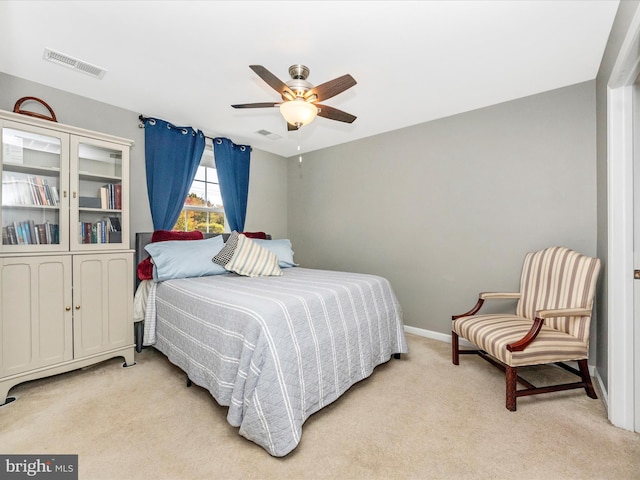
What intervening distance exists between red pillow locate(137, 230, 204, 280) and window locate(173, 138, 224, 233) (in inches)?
18.2

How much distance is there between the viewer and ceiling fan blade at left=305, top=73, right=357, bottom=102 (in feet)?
6.30

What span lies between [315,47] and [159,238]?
2.31 meters

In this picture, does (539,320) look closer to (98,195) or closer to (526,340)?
Answer: (526,340)

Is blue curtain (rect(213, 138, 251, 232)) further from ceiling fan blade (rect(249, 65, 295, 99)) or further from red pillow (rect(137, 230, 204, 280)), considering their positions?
ceiling fan blade (rect(249, 65, 295, 99))

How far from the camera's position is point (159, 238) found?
3006 mm

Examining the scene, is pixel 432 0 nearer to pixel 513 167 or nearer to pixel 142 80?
pixel 513 167

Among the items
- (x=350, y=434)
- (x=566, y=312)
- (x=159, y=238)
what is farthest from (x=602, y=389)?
(x=159, y=238)

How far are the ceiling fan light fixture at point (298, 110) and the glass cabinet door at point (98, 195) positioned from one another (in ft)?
5.35

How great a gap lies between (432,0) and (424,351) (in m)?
2.81

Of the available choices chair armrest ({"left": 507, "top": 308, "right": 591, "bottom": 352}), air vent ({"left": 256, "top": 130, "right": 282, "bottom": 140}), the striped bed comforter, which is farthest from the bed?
air vent ({"left": 256, "top": 130, "right": 282, "bottom": 140})

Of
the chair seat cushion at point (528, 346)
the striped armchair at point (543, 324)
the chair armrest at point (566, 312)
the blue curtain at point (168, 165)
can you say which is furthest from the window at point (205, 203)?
the chair armrest at point (566, 312)

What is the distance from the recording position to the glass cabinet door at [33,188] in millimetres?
2115

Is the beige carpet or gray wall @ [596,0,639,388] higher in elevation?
gray wall @ [596,0,639,388]

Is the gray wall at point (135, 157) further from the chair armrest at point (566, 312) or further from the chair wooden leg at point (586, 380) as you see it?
the chair wooden leg at point (586, 380)
